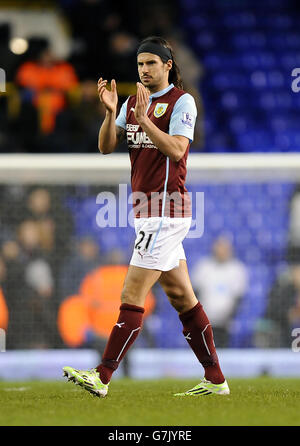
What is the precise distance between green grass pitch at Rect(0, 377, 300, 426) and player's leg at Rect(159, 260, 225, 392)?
0.18 meters

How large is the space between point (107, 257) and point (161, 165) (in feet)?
11.1

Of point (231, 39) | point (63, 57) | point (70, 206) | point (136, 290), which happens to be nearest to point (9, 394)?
point (136, 290)

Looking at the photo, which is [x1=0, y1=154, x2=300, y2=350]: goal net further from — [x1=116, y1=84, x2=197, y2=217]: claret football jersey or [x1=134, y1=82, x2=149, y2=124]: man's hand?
[x1=134, y1=82, x2=149, y2=124]: man's hand

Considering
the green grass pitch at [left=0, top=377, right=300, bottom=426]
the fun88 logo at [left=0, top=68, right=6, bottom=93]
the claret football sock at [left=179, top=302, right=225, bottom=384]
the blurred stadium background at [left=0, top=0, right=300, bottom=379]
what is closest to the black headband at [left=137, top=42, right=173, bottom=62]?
the claret football sock at [left=179, top=302, right=225, bottom=384]

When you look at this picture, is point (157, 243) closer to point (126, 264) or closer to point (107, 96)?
point (107, 96)

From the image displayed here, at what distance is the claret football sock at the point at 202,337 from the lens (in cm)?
499

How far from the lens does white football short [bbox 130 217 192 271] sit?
15.5 ft

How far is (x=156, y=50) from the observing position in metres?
4.82

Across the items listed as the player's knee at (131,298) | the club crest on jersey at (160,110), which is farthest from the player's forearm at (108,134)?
the player's knee at (131,298)

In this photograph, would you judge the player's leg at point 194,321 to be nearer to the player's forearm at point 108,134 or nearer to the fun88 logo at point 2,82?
the player's forearm at point 108,134

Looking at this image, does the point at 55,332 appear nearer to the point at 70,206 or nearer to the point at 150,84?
the point at 70,206

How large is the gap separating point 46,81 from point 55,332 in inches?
198
